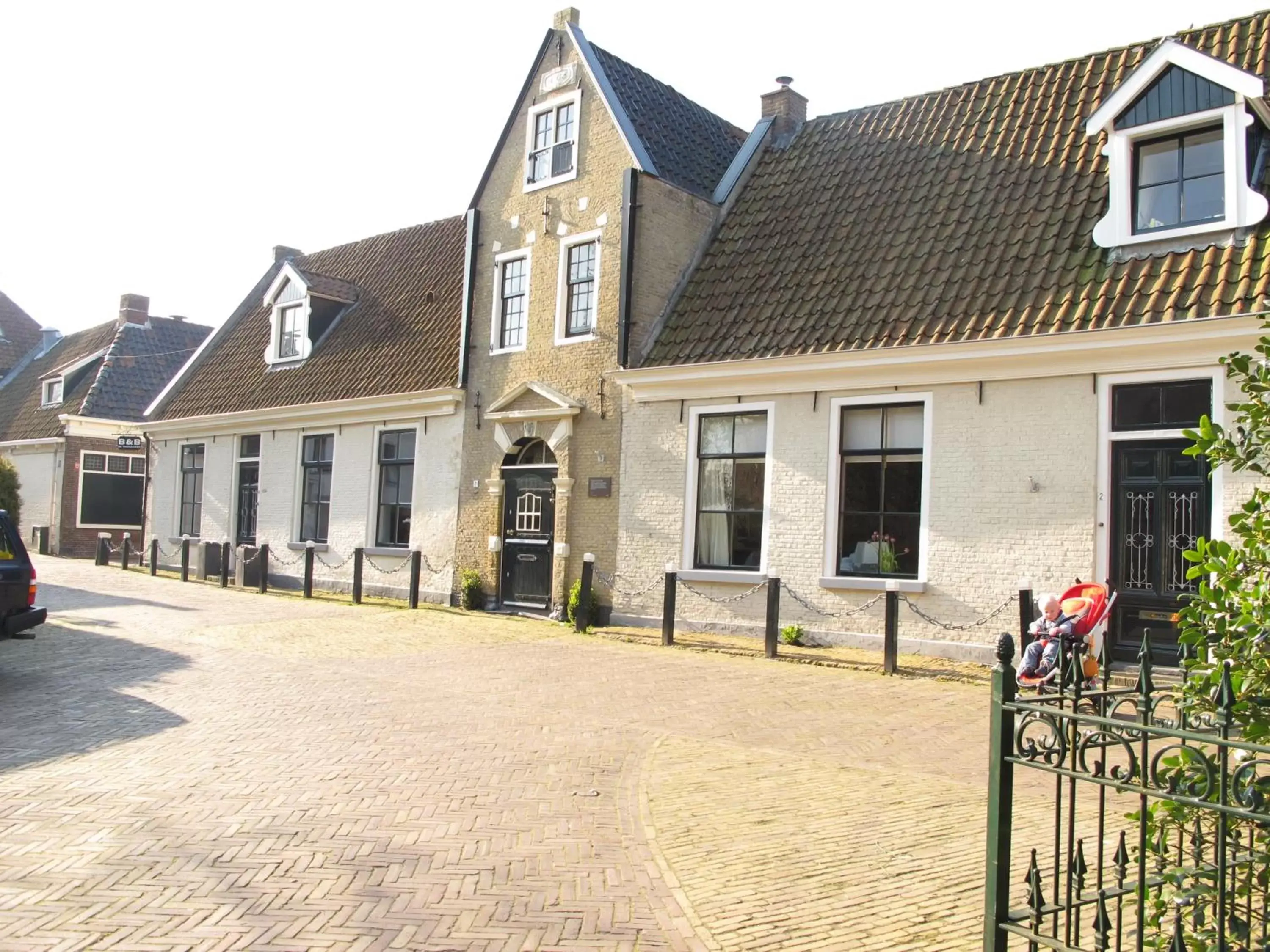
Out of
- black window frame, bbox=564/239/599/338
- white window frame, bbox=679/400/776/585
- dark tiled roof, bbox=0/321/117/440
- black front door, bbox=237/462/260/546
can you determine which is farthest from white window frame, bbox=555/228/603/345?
dark tiled roof, bbox=0/321/117/440

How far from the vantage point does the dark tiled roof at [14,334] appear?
127 feet

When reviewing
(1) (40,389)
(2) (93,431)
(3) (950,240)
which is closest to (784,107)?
(3) (950,240)

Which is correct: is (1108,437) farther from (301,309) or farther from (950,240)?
(301,309)

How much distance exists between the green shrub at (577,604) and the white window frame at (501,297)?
4458 millimetres

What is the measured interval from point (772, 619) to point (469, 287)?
9.17 m

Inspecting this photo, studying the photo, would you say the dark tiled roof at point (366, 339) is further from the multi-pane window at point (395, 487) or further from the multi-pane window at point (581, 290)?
the multi-pane window at point (581, 290)

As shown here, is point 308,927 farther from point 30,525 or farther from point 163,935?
point 30,525

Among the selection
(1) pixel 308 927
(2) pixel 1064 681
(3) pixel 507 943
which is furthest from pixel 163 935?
(2) pixel 1064 681

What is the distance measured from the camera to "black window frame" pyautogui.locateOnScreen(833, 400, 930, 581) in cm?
1315

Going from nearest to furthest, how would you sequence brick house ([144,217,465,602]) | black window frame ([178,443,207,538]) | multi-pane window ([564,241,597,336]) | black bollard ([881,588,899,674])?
black bollard ([881,588,899,674]), multi-pane window ([564,241,597,336]), brick house ([144,217,465,602]), black window frame ([178,443,207,538])

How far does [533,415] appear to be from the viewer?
17344 mm

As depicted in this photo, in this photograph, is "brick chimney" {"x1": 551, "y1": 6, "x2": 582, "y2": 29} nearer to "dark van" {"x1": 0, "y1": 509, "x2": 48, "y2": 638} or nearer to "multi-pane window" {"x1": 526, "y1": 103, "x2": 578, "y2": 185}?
"multi-pane window" {"x1": 526, "y1": 103, "x2": 578, "y2": 185}

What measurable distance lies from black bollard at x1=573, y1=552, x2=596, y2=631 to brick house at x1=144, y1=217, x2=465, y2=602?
404 centimetres

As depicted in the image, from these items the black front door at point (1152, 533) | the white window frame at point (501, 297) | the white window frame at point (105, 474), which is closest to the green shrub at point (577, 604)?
the white window frame at point (501, 297)
